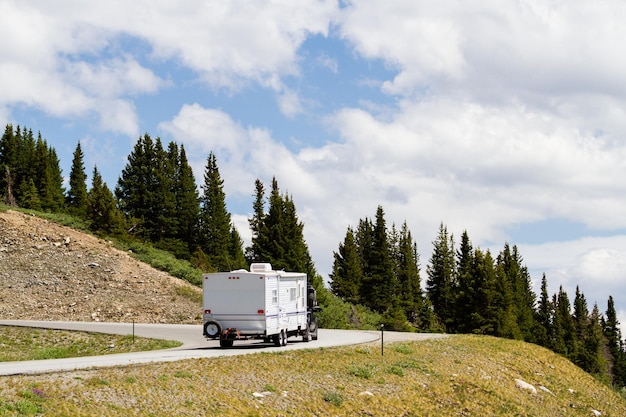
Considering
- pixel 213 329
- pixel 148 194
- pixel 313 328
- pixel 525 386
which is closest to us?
pixel 525 386

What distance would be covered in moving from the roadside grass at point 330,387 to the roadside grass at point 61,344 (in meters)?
13.0

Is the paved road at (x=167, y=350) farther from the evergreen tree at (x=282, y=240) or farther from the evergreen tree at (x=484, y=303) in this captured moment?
the evergreen tree at (x=484, y=303)

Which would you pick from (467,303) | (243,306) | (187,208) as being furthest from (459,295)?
(243,306)

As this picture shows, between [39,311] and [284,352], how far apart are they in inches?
1349

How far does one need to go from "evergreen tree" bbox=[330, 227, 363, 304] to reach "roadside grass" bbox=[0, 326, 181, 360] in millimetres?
64850

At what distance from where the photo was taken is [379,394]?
22.5 metres

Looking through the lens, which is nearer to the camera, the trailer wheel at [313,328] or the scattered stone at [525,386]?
the scattered stone at [525,386]

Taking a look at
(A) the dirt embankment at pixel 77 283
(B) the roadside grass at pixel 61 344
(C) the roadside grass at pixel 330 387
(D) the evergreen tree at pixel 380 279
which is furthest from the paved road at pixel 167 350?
(D) the evergreen tree at pixel 380 279

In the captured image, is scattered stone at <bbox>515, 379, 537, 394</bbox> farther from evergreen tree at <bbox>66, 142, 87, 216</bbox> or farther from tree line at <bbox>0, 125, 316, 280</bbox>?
evergreen tree at <bbox>66, 142, 87, 216</bbox>

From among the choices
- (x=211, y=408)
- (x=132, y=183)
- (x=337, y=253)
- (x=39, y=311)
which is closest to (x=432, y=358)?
(x=211, y=408)

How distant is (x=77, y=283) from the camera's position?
57844 mm

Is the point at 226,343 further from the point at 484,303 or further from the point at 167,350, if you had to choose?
the point at 484,303

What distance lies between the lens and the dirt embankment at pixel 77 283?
5430cm

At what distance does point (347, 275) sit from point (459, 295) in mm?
30264
